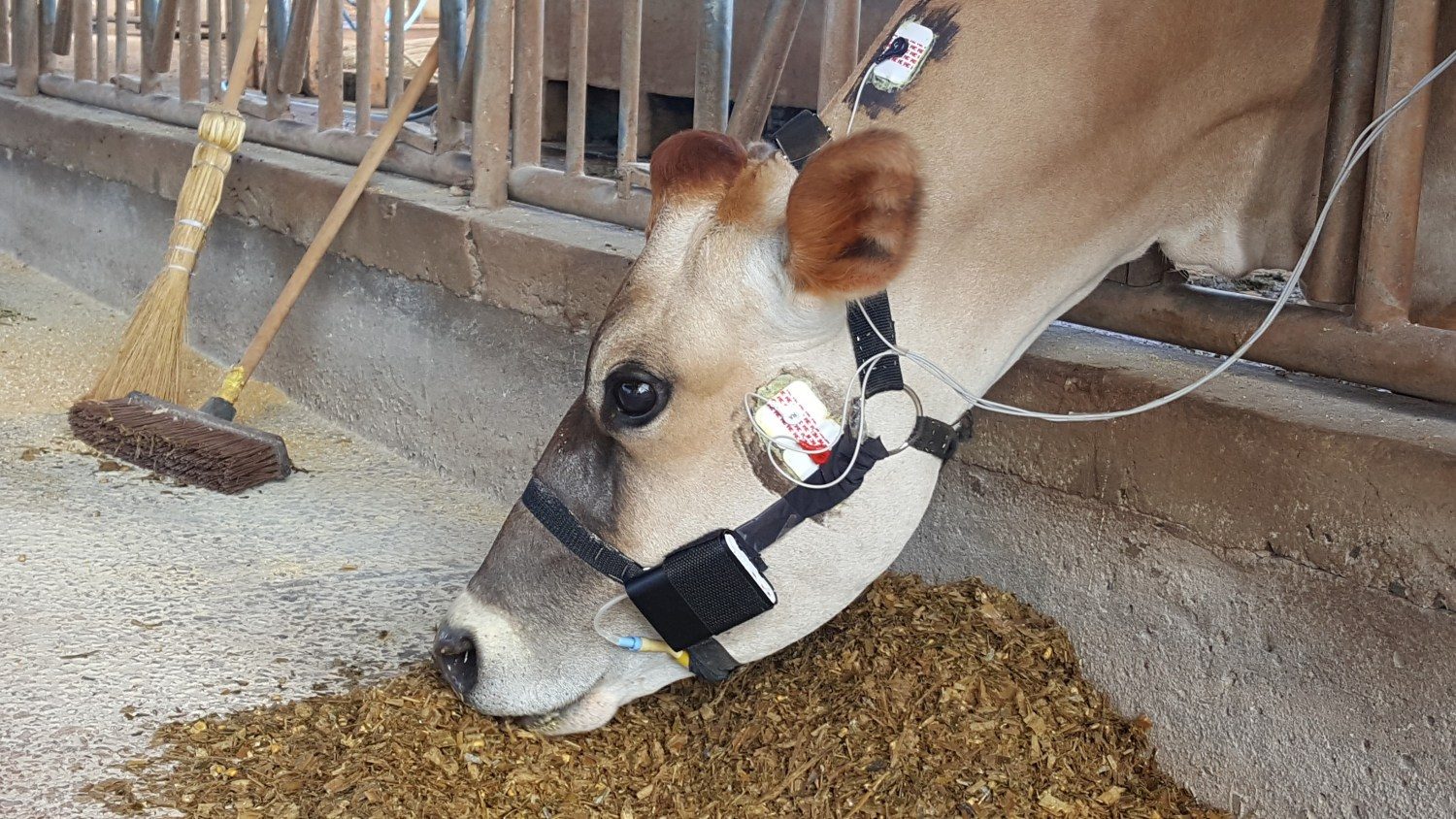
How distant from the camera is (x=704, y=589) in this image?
7.10 feet

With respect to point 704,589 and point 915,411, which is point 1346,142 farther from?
point 704,589

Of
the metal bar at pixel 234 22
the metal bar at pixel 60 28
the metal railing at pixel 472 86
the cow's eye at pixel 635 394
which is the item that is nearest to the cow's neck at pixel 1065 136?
the cow's eye at pixel 635 394

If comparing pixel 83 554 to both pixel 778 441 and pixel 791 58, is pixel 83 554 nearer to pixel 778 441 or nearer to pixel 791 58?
pixel 778 441

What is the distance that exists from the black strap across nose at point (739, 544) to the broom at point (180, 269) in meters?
2.69

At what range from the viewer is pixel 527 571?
2301mm

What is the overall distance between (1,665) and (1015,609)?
6.63 feet

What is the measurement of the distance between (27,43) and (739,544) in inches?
236

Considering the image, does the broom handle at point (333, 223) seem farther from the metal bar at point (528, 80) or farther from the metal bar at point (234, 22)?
the metal bar at point (234, 22)

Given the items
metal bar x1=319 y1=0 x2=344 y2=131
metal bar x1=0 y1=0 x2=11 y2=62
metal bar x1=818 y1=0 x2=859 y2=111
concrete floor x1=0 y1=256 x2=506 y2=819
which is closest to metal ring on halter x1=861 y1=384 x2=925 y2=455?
metal bar x1=818 y1=0 x2=859 y2=111

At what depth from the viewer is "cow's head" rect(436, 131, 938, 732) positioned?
1.83m

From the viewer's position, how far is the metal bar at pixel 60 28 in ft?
21.8

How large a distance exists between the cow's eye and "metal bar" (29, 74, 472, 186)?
7.73 feet

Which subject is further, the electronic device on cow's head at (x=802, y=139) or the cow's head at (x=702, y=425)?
the electronic device on cow's head at (x=802, y=139)

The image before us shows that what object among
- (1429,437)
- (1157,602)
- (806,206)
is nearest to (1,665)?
(806,206)
